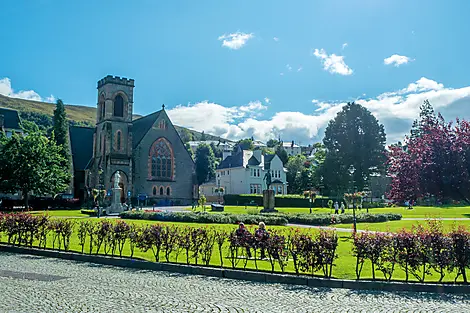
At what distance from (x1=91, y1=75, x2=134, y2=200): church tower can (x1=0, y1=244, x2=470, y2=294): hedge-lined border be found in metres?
45.4

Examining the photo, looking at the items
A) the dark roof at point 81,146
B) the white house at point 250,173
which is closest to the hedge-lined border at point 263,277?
the dark roof at point 81,146

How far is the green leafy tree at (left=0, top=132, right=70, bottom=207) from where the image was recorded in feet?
150

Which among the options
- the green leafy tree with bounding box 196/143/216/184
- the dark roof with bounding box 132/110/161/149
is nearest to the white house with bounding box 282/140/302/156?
the green leafy tree with bounding box 196/143/216/184

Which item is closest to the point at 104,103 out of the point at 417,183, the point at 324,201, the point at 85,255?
the point at 324,201

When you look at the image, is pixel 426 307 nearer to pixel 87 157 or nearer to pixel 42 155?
pixel 42 155

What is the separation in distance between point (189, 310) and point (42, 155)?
1754 inches

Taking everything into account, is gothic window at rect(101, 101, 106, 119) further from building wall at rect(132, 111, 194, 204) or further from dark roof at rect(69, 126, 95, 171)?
dark roof at rect(69, 126, 95, 171)

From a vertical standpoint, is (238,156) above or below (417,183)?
above

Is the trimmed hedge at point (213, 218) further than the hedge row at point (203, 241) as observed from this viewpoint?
Yes

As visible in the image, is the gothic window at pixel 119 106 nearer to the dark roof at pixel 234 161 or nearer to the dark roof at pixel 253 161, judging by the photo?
the dark roof at pixel 234 161

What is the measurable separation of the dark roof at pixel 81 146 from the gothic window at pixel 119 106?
11.6 meters

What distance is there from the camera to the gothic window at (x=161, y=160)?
6600cm

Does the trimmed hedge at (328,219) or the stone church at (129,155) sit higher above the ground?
the stone church at (129,155)

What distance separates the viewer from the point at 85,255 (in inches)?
601
